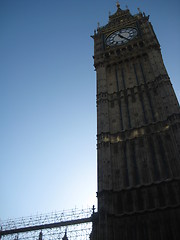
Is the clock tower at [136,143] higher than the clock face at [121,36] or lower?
lower

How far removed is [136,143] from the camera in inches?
1030

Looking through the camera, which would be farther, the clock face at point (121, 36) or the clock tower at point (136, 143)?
the clock face at point (121, 36)

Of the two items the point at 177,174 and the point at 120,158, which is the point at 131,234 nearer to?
the point at 177,174

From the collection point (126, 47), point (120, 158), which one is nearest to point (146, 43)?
point (126, 47)

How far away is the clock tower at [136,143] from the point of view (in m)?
20.2

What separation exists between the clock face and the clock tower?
0.29m

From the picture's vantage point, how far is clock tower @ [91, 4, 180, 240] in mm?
20219

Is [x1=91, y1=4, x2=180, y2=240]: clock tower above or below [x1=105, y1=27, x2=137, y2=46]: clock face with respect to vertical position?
below

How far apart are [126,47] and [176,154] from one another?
19501mm

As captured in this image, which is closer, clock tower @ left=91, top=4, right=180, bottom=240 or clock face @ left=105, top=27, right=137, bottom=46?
clock tower @ left=91, top=4, right=180, bottom=240

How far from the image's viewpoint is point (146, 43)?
1436 inches

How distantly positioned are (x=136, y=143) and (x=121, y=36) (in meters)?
20.3

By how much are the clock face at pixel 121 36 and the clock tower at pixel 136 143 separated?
0.94 feet

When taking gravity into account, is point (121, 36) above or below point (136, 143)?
above
